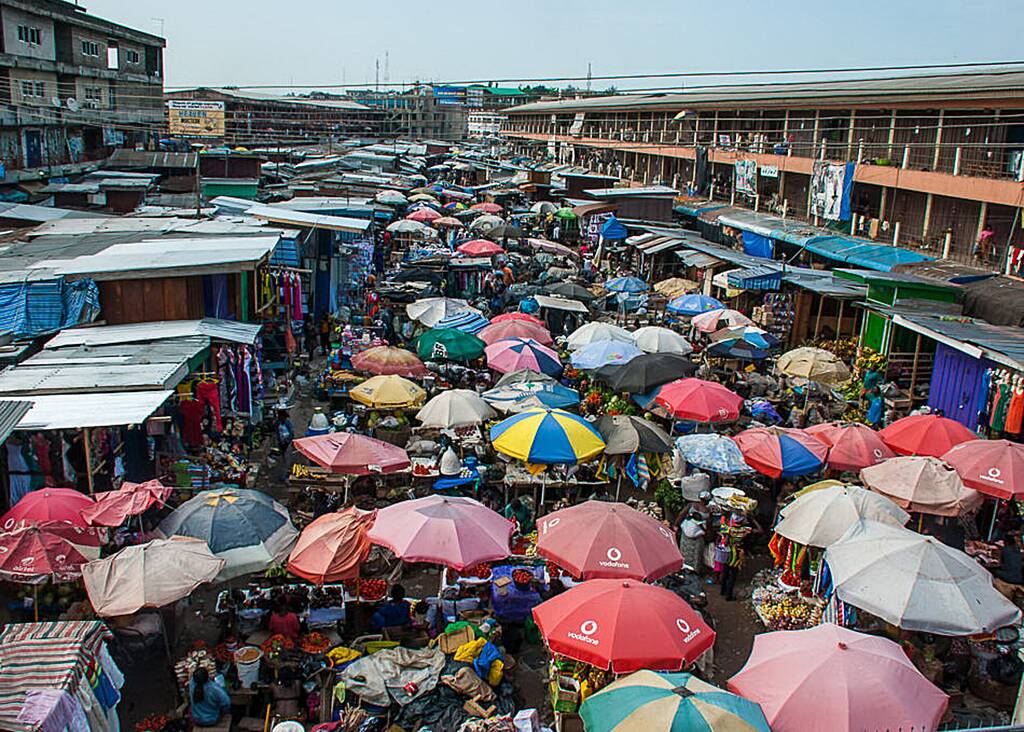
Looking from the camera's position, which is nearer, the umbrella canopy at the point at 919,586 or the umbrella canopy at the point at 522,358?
the umbrella canopy at the point at 919,586

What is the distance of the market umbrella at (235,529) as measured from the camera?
32.7ft

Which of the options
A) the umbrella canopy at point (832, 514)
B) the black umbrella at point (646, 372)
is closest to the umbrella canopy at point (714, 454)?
the umbrella canopy at point (832, 514)

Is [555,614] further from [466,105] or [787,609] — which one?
[466,105]

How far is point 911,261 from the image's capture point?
22.3 metres

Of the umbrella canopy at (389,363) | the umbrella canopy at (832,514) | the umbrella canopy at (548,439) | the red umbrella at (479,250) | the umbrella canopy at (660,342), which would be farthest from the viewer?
the red umbrella at (479,250)

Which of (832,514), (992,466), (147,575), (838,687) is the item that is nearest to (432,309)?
(832,514)

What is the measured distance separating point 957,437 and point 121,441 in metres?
12.7

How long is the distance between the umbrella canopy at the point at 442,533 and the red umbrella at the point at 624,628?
142cm

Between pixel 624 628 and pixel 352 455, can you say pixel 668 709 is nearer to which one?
pixel 624 628

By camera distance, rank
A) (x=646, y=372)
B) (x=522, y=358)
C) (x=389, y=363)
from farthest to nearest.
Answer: (x=522, y=358) < (x=389, y=363) < (x=646, y=372)

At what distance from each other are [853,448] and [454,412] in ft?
21.1

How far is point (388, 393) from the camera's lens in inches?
620

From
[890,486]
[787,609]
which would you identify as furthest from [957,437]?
[787,609]

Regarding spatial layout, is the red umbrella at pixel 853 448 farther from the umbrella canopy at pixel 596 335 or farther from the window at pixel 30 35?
the window at pixel 30 35
